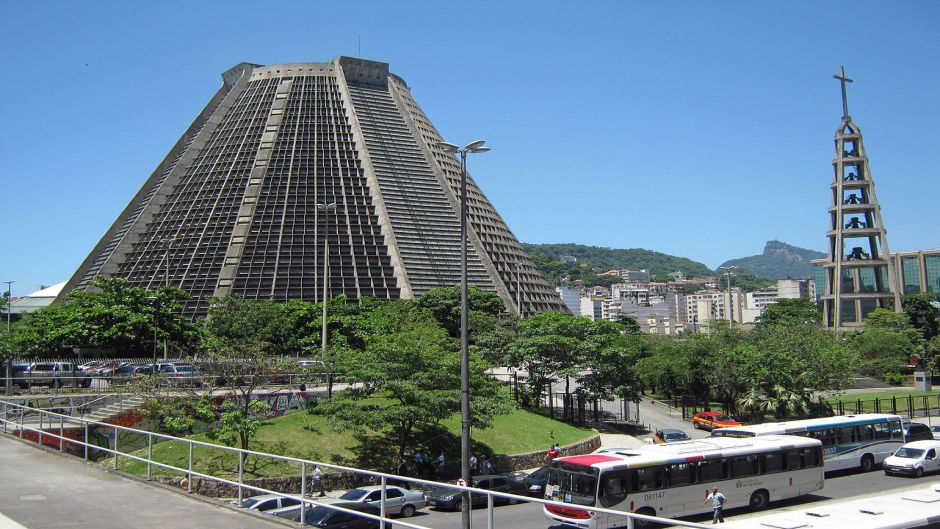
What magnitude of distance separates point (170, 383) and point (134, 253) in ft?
174

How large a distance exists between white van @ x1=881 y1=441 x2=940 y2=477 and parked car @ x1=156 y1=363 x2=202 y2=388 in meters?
26.7

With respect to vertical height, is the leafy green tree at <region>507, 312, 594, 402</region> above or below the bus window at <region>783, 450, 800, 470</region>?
above

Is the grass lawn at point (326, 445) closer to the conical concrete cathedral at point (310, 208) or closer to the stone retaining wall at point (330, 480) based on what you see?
the stone retaining wall at point (330, 480)

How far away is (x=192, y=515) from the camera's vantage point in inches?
500

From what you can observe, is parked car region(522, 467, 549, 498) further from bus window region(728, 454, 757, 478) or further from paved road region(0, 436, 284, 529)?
paved road region(0, 436, 284, 529)

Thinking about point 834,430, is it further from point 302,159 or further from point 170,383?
point 302,159

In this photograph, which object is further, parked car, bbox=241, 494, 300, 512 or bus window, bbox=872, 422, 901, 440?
bus window, bbox=872, 422, 901, 440

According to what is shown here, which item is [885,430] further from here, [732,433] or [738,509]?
[738,509]

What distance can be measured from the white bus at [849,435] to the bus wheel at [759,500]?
14.4 ft

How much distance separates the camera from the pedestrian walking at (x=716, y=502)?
67.2ft

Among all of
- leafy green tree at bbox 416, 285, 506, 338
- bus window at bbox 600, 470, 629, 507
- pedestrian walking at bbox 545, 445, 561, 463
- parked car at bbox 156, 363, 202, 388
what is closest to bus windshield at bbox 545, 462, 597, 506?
bus window at bbox 600, 470, 629, 507

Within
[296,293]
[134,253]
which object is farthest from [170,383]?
[134,253]

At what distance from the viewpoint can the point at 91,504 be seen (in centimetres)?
1350

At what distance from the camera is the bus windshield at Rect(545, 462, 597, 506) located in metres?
21.0
